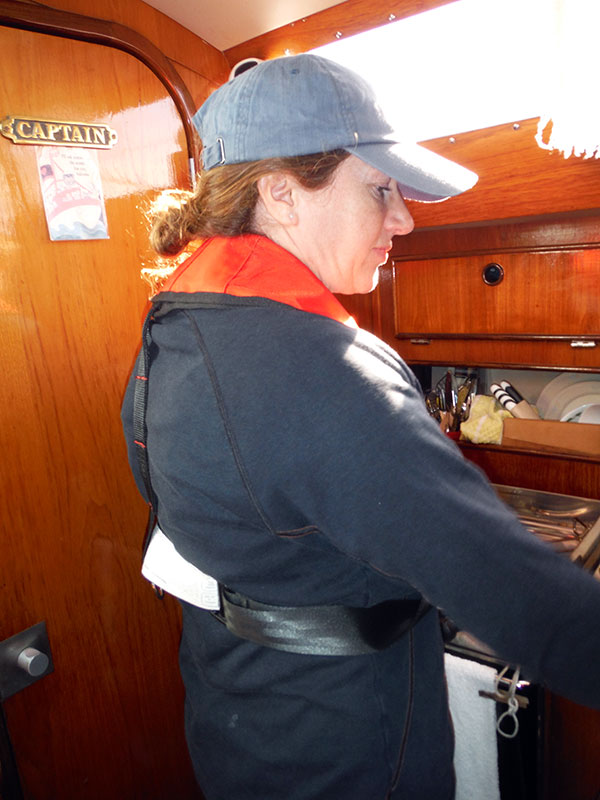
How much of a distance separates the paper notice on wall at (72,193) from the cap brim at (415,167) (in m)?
0.70

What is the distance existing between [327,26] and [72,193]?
2.45 feet

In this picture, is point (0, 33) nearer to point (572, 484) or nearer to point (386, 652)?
point (386, 652)

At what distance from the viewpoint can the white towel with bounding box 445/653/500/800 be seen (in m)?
1.09

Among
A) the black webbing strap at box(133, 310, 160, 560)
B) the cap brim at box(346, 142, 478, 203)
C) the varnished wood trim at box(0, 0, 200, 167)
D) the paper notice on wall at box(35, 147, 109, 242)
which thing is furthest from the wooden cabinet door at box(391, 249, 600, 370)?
the black webbing strap at box(133, 310, 160, 560)

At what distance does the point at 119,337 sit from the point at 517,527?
100 centimetres

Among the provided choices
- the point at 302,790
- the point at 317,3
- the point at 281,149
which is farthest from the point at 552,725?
the point at 317,3

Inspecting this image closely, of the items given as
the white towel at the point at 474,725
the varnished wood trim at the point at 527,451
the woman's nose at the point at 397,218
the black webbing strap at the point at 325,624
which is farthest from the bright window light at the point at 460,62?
the white towel at the point at 474,725

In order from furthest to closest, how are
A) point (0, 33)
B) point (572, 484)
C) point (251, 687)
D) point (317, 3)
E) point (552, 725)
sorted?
point (572, 484) → point (317, 3) → point (552, 725) → point (0, 33) → point (251, 687)

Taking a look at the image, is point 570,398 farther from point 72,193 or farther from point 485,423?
point 72,193

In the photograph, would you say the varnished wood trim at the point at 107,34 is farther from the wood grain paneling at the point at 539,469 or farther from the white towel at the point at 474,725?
the white towel at the point at 474,725

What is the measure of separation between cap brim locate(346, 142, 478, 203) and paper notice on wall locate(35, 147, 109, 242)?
703mm

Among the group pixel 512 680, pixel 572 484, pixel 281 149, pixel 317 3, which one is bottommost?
pixel 512 680

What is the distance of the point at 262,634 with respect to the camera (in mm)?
729

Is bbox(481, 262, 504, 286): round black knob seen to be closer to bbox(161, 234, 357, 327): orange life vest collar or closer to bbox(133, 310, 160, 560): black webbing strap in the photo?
bbox(161, 234, 357, 327): orange life vest collar
